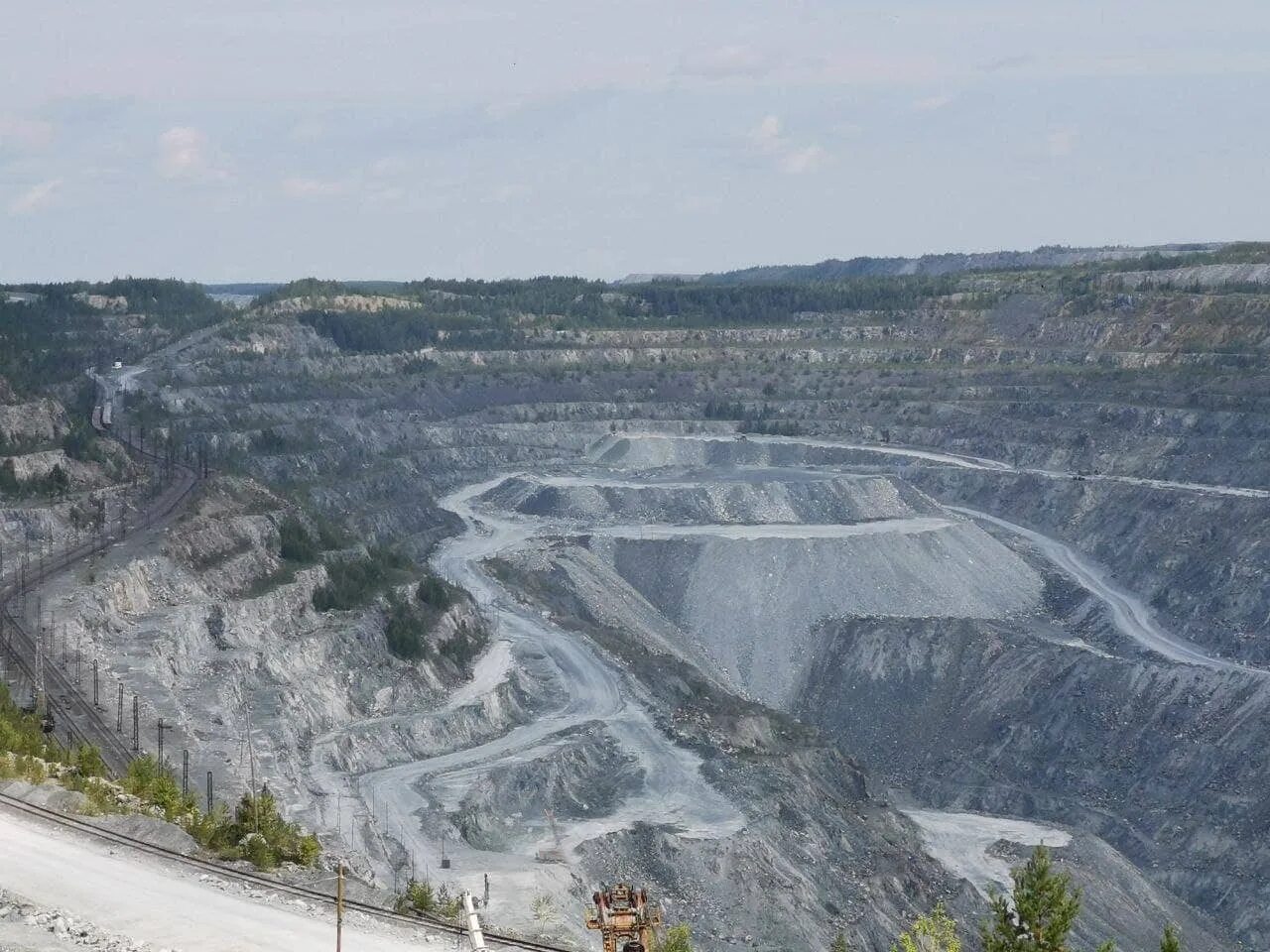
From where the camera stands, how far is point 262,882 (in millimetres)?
40906

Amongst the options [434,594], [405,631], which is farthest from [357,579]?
[405,631]

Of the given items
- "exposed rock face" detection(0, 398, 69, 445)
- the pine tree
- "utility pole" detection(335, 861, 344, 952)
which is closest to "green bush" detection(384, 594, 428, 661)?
"exposed rock face" detection(0, 398, 69, 445)

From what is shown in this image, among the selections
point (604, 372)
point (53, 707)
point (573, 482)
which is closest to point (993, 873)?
point (53, 707)

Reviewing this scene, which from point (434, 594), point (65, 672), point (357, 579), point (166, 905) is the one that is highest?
point (166, 905)

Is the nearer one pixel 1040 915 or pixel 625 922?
pixel 625 922

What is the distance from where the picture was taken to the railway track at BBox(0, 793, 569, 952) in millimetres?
39344

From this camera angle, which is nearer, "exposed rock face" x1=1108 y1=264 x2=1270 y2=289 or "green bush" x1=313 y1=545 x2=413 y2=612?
"green bush" x1=313 y1=545 x2=413 y2=612

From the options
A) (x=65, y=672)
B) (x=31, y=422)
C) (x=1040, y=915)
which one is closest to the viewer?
(x=1040, y=915)

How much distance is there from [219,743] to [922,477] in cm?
9649

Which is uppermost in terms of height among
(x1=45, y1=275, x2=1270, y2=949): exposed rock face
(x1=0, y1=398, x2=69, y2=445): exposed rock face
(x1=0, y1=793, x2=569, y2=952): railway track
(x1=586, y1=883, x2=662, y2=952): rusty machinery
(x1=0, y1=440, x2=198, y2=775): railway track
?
(x1=0, y1=398, x2=69, y2=445): exposed rock face

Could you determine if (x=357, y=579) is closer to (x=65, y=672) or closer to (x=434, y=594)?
(x=434, y=594)

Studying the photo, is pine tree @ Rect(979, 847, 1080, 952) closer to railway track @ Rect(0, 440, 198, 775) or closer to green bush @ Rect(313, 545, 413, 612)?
railway track @ Rect(0, 440, 198, 775)

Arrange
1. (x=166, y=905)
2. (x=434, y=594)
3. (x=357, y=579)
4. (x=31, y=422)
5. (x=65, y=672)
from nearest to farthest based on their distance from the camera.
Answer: (x=166, y=905), (x=65, y=672), (x=357, y=579), (x=434, y=594), (x=31, y=422)

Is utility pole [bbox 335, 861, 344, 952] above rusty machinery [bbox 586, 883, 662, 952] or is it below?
below
